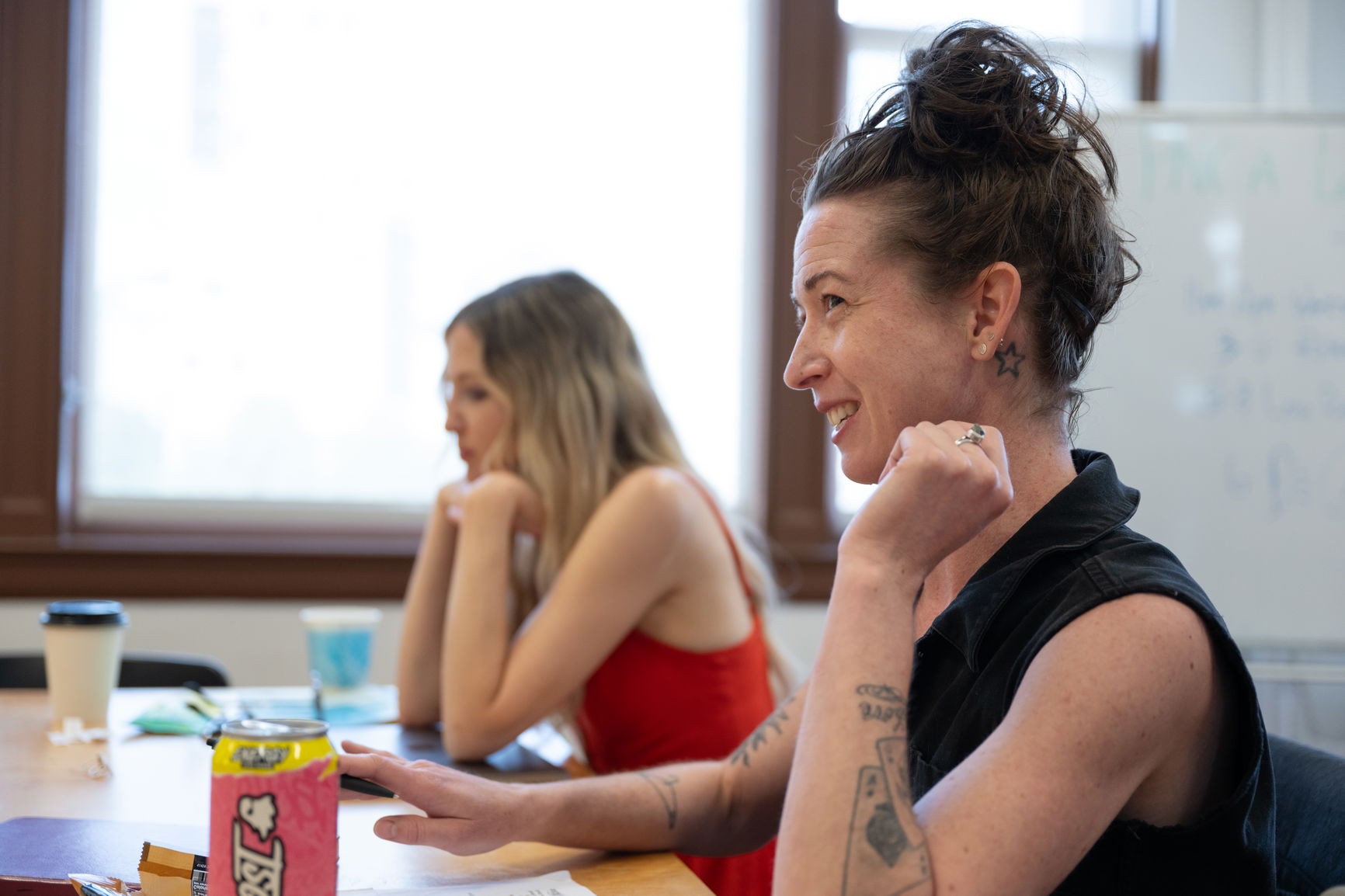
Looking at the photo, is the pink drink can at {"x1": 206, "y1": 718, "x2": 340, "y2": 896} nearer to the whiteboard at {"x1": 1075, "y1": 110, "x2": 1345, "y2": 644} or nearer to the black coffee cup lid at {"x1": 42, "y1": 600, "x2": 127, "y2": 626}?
the black coffee cup lid at {"x1": 42, "y1": 600, "x2": 127, "y2": 626}

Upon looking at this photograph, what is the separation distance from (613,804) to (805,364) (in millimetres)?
447

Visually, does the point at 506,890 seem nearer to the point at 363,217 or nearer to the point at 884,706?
the point at 884,706

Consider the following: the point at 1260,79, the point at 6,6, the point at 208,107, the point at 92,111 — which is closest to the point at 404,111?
the point at 208,107

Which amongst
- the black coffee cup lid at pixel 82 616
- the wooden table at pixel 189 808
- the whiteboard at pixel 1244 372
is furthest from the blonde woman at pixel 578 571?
the whiteboard at pixel 1244 372

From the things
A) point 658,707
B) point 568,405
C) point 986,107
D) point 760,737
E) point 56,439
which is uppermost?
point 986,107

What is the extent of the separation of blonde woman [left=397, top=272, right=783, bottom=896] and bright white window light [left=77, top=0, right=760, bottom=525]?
111cm

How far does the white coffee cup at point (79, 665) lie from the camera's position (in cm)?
154

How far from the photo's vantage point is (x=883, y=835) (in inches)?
29.6

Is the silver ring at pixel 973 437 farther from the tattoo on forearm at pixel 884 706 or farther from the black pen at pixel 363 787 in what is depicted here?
the black pen at pixel 363 787

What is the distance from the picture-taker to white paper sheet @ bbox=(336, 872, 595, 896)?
34.7 inches

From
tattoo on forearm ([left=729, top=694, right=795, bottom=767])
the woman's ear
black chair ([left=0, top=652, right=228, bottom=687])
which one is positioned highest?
the woman's ear

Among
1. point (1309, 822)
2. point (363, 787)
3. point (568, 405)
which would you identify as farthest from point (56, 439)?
point (1309, 822)

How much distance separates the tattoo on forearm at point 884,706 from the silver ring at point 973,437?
20cm

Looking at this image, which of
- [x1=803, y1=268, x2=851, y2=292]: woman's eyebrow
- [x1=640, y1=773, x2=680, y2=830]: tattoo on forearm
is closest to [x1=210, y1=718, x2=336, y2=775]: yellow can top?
[x1=640, y1=773, x2=680, y2=830]: tattoo on forearm
